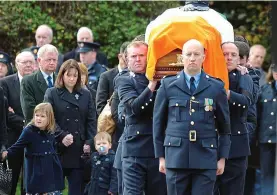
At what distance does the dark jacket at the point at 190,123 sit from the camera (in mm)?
9688

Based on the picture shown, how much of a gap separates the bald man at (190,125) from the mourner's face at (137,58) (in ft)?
2.12

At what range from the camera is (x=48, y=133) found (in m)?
12.6

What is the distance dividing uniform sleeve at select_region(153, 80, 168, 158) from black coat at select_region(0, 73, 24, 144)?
4499 mm

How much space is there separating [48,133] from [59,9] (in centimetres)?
695

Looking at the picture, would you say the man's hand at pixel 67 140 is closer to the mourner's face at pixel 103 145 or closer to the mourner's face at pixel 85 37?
the mourner's face at pixel 103 145

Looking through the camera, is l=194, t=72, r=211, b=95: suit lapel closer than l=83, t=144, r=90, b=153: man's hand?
Yes

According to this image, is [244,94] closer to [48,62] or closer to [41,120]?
[41,120]

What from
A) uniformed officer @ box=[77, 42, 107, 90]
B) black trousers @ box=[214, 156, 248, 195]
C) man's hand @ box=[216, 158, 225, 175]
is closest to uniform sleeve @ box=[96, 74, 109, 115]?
uniformed officer @ box=[77, 42, 107, 90]

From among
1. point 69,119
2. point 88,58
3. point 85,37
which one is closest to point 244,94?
point 69,119

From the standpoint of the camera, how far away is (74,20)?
19.1 metres

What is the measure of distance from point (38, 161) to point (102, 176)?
906 millimetres

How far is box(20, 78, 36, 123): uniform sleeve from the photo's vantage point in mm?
13273

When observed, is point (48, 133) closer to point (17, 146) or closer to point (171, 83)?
point (17, 146)

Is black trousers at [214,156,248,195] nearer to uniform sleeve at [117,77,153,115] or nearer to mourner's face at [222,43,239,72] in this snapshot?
mourner's face at [222,43,239,72]
